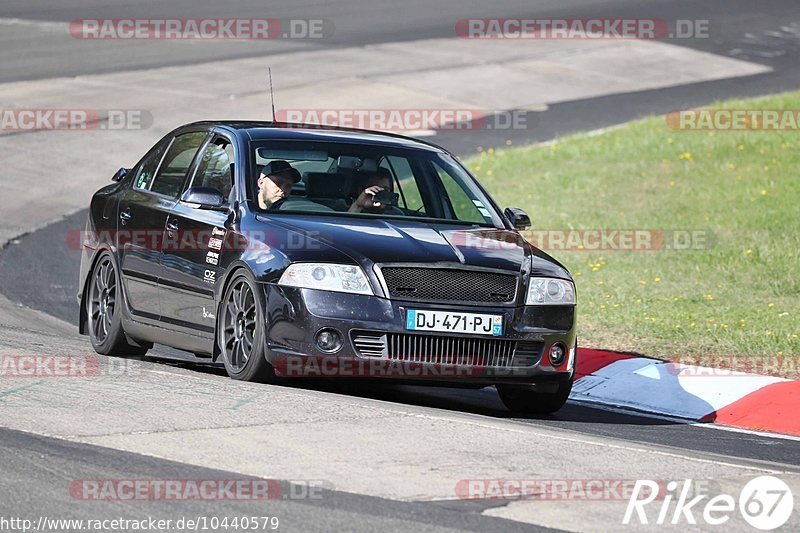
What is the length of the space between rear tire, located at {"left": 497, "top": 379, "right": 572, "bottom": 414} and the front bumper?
67 centimetres

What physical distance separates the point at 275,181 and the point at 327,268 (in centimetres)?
117

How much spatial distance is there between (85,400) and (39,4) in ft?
94.1

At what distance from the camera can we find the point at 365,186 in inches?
373

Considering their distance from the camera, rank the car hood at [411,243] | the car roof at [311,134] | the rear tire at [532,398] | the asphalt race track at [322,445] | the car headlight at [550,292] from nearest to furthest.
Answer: the asphalt race track at [322,445]
the car hood at [411,243]
the car headlight at [550,292]
the rear tire at [532,398]
the car roof at [311,134]

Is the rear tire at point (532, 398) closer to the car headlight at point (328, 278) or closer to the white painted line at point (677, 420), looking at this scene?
the white painted line at point (677, 420)

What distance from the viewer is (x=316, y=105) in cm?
2428

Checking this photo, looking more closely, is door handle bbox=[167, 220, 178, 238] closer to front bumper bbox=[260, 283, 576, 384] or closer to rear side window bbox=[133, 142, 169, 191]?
rear side window bbox=[133, 142, 169, 191]

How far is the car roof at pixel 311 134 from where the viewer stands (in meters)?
9.69

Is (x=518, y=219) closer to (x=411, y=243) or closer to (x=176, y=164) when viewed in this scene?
(x=411, y=243)

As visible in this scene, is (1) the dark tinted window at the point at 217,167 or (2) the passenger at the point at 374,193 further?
(1) the dark tinted window at the point at 217,167

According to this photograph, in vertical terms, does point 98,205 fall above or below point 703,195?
above

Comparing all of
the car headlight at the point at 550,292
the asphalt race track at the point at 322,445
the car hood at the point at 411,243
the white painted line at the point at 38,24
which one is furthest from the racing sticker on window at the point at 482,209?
the white painted line at the point at 38,24

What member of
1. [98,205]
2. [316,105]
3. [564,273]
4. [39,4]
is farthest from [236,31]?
[564,273]

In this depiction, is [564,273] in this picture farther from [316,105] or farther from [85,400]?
[316,105]
